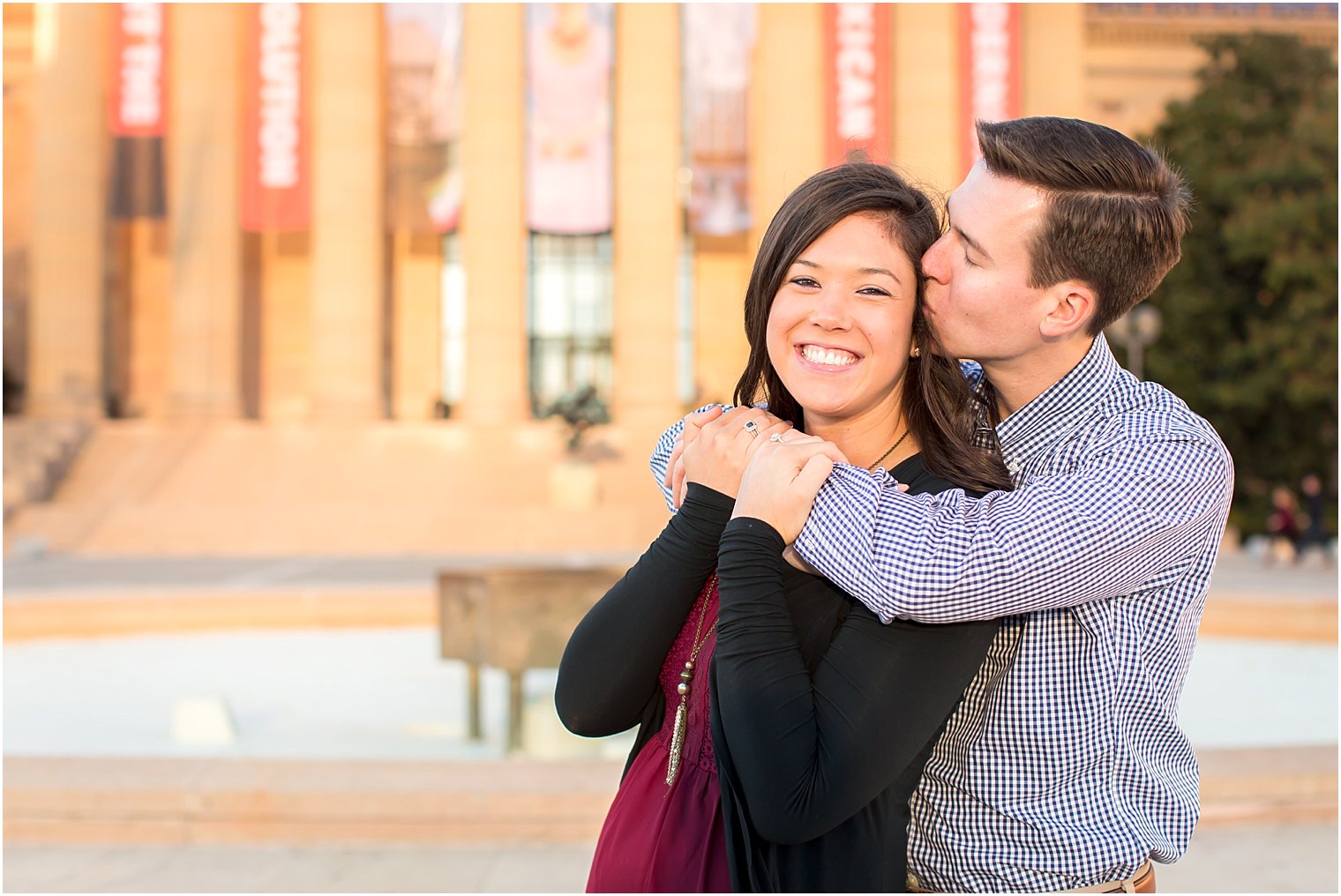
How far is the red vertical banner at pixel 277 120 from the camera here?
29.8 meters

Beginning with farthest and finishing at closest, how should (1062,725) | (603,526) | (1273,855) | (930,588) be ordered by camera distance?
(603,526) → (1273,855) → (1062,725) → (930,588)

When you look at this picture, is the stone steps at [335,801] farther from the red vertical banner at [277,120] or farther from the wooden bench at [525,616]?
→ the red vertical banner at [277,120]

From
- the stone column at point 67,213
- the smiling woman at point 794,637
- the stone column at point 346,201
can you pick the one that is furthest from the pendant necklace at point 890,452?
the stone column at point 67,213

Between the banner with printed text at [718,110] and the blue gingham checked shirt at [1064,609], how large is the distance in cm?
3018

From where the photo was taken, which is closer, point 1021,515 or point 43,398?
point 1021,515

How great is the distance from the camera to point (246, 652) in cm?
1046

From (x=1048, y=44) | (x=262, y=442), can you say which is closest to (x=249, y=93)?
(x=262, y=442)

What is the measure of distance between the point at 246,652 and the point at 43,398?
2478 cm

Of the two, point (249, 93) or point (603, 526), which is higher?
point (249, 93)

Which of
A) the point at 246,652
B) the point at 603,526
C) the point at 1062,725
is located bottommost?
the point at 603,526

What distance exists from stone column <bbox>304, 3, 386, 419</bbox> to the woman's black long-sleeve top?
98.4ft

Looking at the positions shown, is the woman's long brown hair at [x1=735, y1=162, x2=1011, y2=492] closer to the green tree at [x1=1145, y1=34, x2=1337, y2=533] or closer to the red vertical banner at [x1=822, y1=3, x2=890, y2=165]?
the green tree at [x1=1145, y1=34, x2=1337, y2=533]

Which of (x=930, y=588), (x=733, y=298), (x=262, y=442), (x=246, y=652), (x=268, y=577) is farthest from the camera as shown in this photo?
(x=733, y=298)

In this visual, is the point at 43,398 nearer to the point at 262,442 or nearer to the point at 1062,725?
the point at 262,442
